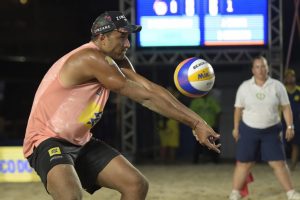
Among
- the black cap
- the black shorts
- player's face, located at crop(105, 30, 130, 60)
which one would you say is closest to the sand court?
the black shorts

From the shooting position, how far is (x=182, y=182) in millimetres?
9930

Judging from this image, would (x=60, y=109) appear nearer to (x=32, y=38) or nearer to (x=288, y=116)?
(x=288, y=116)

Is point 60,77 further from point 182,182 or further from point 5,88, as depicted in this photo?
point 5,88

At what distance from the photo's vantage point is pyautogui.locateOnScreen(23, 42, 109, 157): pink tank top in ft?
15.3

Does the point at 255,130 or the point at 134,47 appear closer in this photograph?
the point at 255,130

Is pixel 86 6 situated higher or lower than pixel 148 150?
higher

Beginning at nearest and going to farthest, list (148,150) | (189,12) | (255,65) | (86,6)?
(255,65) < (189,12) < (148,150) < (86,6)

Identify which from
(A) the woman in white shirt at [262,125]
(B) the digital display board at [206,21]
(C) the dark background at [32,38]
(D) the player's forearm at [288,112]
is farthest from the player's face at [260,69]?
(C) the dark background at [32,38]

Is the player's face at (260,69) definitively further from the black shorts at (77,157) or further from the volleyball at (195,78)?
the black shorts at (77,157)

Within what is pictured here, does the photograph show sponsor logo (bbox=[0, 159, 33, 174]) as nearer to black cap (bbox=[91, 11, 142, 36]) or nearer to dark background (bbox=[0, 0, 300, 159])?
black cap (bbox=[91, 11, 142, 36])

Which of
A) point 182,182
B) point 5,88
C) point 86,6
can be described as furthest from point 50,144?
point 86,6

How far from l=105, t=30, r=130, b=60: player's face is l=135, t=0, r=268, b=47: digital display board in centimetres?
806

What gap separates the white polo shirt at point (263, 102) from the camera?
7.54 m

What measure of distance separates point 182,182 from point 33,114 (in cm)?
551
